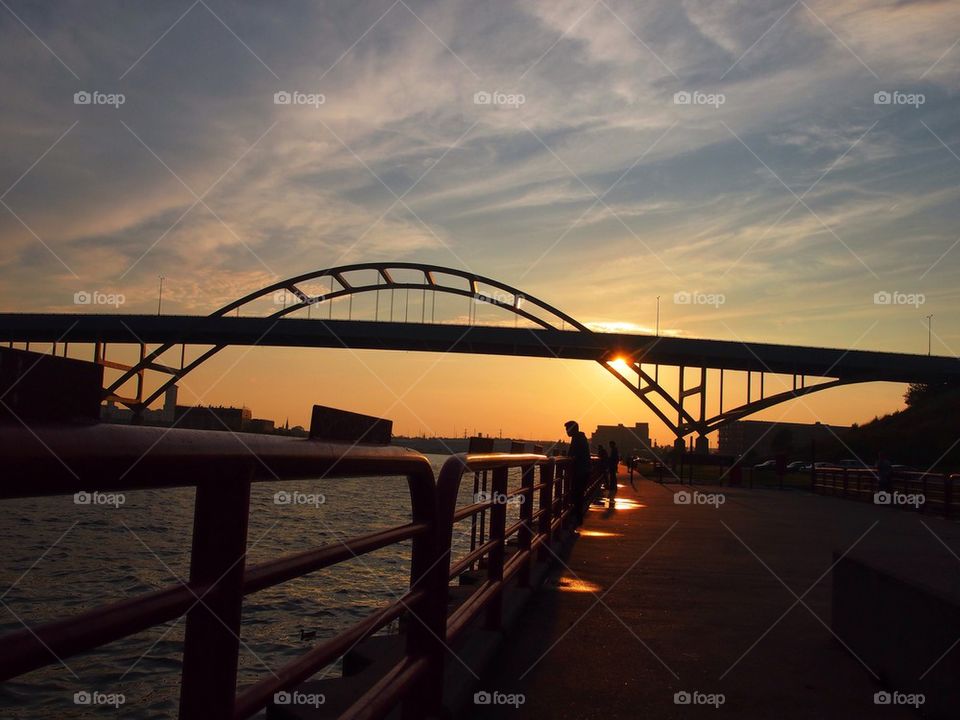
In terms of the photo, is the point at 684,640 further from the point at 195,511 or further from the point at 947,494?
the point at 947,494

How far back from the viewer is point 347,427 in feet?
8.44

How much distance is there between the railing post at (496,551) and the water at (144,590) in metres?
2.88

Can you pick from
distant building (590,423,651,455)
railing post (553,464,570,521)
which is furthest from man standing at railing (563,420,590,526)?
distant building (590,423,651,455)

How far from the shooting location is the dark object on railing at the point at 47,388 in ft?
3.80

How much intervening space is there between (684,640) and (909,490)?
20589 millimetres

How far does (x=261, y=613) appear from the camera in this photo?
11.2 meters

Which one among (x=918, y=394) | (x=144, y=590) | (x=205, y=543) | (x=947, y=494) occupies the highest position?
(x=918, y=394)

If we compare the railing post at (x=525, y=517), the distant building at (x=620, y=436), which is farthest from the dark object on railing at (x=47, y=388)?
the distant building at (x=620, y=436)

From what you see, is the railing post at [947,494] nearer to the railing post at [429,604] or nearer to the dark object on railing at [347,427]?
the railing post at [429,604]

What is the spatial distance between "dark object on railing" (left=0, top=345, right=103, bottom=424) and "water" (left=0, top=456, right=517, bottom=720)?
132cm

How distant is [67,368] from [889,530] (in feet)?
48.9

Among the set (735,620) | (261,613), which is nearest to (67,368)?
(735,620)

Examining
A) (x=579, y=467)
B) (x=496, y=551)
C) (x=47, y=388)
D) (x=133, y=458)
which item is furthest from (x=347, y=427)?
(x=579, y=467)

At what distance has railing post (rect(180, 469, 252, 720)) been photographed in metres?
1.63
